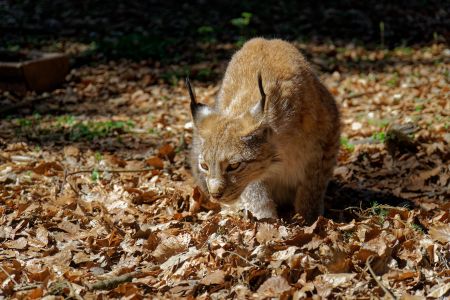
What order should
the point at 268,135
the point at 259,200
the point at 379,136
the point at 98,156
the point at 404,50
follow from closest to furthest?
the point at 268,135 < the point at 259,200 < the point at 98,156 < the point at 379,136 < the point at 404,50

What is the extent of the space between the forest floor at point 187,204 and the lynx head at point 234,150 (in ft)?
1.31

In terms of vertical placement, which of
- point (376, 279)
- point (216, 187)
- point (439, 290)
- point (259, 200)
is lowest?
point (259, 200)

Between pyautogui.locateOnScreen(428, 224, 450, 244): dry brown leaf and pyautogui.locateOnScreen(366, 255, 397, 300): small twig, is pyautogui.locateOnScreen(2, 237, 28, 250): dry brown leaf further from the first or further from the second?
pyautogui.locateOnScreen(428, 224, 450, 244): dry brown leaf

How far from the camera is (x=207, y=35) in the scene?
13539mm

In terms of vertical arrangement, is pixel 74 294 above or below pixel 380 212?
above

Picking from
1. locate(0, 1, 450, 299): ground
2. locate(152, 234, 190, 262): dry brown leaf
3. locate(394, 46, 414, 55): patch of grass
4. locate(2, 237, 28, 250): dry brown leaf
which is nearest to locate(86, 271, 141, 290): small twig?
locate(0, 1, 450, 299): ground

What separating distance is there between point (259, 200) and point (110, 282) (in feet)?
6.55

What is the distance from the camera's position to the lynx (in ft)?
17.4

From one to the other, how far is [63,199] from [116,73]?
5933 millimetres

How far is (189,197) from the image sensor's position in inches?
251

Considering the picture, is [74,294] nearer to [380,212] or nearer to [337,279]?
[337,279]

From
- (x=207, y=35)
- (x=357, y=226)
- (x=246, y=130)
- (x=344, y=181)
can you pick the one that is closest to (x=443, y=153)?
(x=344, y=181)

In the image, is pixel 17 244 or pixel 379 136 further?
pixel 379 136

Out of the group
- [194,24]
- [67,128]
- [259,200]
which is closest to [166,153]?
[67,128]
